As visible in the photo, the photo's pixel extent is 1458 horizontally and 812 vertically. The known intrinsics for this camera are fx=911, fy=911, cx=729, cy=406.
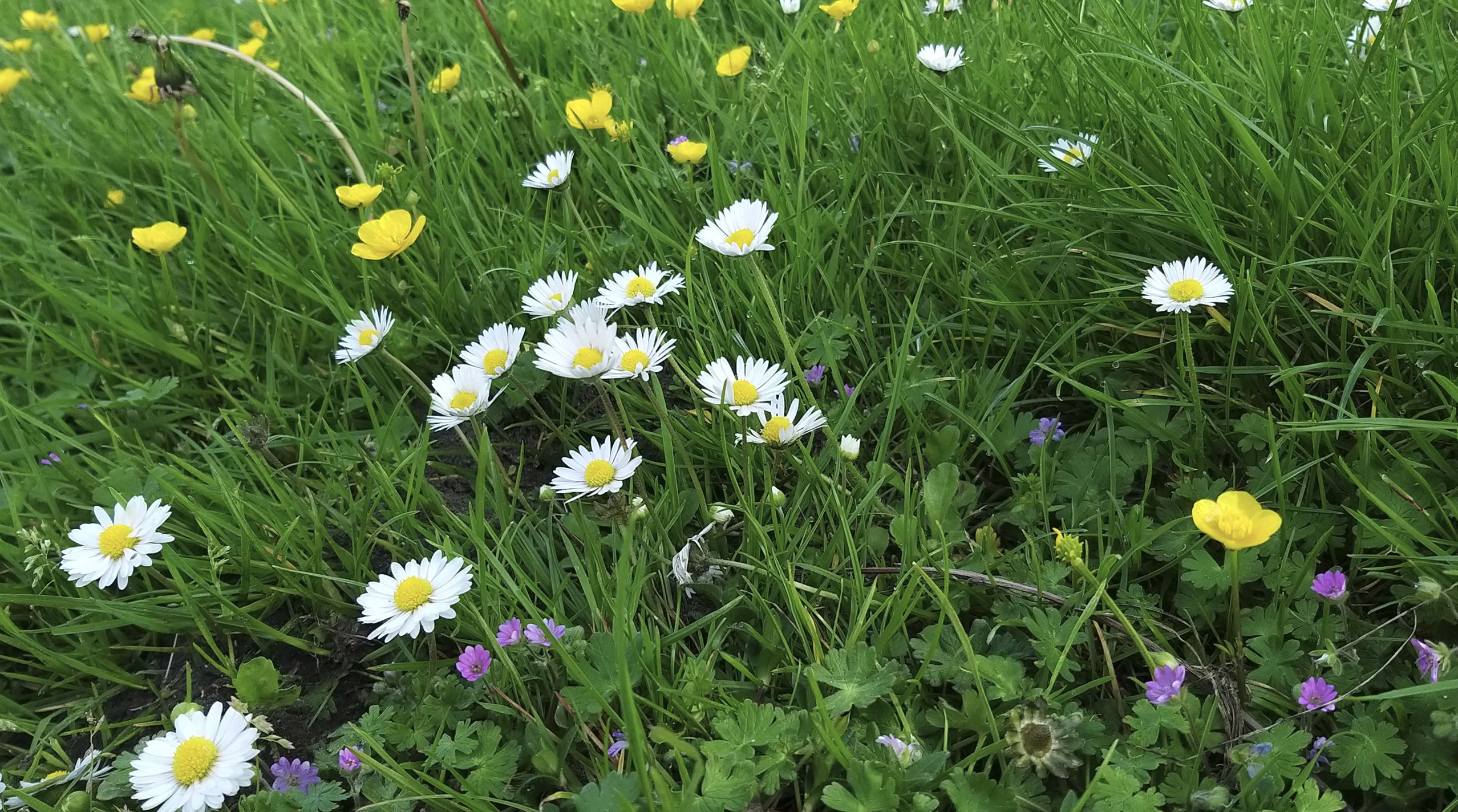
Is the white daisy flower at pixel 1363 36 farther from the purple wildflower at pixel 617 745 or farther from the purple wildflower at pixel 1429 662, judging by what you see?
the purple wildflower at pixel 617 745

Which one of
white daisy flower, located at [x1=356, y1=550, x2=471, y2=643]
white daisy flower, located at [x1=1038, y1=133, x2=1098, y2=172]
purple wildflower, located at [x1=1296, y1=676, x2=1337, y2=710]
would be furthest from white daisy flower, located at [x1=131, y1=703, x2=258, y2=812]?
white daisy flower, located at [x1=1038, y1=133, x2=1098, y2=172]

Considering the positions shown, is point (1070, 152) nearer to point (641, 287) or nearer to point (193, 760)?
point (641, 287)

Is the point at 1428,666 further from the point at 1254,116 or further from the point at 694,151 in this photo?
the point at 694,151

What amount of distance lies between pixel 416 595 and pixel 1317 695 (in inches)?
44.7

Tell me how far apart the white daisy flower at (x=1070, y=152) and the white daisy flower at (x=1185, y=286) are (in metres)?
0.29

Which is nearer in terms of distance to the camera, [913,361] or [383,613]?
[383,613]

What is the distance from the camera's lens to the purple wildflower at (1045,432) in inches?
56.1

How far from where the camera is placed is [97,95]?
2965 millimetres

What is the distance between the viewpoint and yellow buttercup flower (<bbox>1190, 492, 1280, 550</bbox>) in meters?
0.99

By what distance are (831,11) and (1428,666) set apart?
1.73 meters

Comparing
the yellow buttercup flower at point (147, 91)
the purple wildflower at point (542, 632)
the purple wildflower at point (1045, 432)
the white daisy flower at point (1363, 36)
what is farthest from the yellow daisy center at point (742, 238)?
the yellow buttercup flower at point (147, 91)

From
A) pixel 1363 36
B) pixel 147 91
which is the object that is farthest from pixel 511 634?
pixel 147 91

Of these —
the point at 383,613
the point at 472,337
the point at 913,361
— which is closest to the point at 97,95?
the point at 472,337

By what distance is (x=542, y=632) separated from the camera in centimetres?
A: 125
